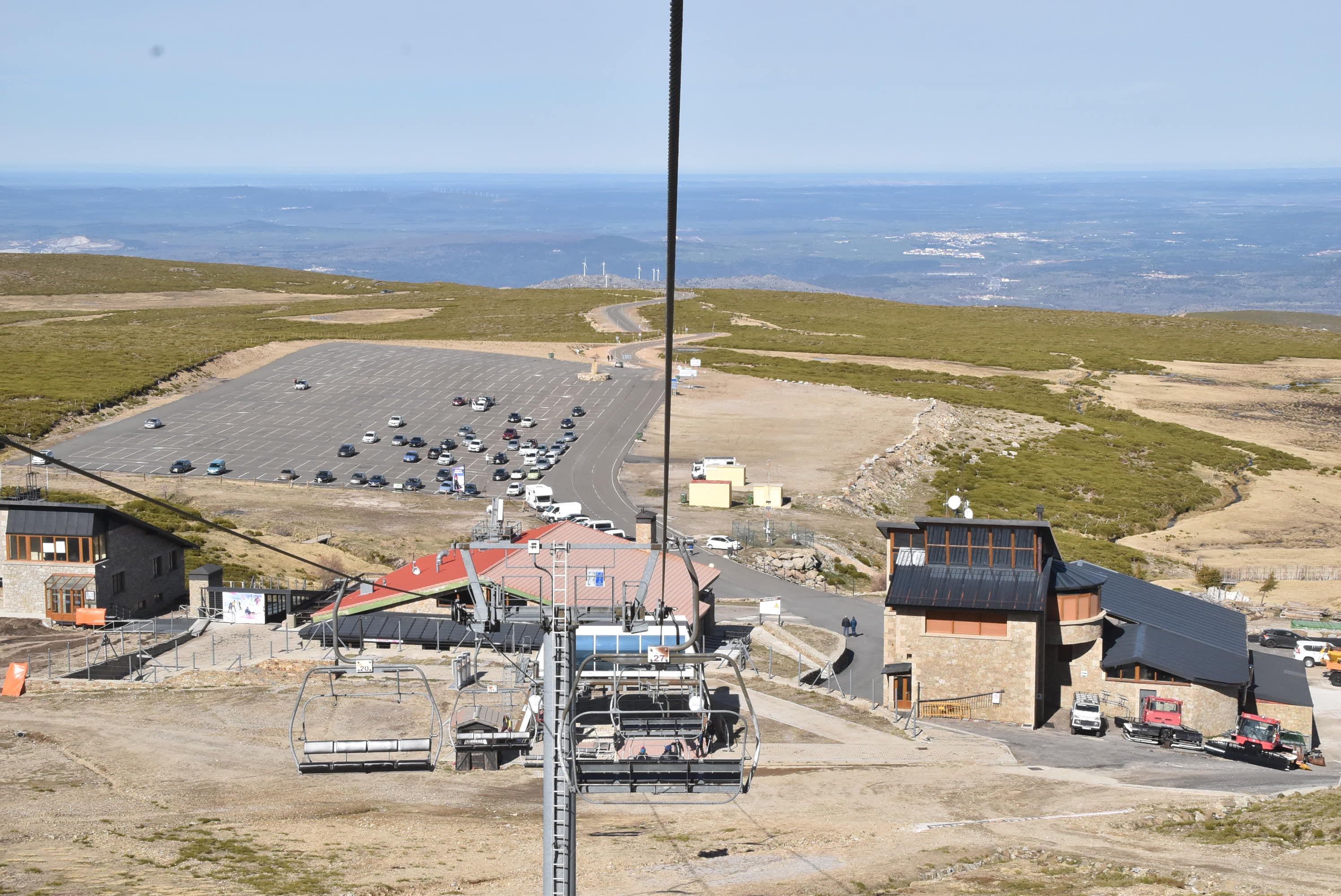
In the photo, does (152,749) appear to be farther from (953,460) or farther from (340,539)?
(953,460)

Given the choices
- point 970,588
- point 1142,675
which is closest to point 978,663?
point 970,588

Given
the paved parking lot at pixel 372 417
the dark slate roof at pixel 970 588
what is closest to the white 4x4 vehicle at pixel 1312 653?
the dark slate roof at pixel 970 588

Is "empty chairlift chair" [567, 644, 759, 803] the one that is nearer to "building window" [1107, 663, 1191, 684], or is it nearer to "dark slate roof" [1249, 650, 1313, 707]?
"building window" [1107, 663, 1191, 684]

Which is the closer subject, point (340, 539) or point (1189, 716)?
point (1189, 716)

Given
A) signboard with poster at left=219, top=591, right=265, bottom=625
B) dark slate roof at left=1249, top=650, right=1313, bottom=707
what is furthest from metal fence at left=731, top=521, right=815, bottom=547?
signboard with poster at left=219, top=591, right=265, bottom=625

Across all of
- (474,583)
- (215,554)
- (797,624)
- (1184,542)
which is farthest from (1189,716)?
(215,554)
